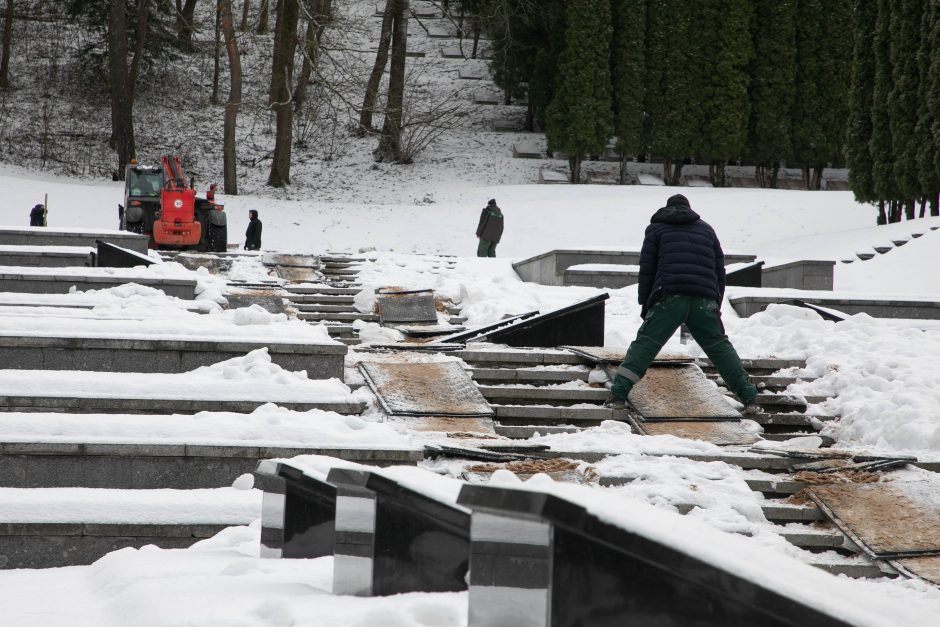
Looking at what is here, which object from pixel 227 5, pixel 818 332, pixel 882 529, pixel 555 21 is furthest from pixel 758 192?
pixel 882 529

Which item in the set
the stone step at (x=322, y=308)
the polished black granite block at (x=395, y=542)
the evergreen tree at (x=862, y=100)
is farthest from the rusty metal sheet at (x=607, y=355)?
the evergreen tree at (x=862, y=100)

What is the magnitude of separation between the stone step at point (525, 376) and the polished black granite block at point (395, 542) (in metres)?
5.03

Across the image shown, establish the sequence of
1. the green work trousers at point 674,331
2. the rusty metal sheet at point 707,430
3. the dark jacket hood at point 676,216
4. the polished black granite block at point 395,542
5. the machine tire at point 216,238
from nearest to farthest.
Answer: the polished black granite block at point 395,542, the rusty metal sheet at point 707,430, the green work trousers at point 674,331, the dark jacket hood at point 676,216, the machine tire at point 216,238

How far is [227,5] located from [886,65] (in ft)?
49.9

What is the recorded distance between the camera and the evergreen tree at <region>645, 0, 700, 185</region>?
32.2m

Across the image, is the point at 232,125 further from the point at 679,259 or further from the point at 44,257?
the point at 679,259

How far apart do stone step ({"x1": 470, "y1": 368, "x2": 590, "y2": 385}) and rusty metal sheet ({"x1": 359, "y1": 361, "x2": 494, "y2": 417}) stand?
0.17m

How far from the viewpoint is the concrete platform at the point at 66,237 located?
555 inches

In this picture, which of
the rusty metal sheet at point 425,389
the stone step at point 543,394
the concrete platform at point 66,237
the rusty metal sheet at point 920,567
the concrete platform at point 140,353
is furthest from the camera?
the concrete platform at point 66,237

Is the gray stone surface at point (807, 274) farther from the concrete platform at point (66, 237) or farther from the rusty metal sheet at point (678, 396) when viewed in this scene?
the concrete platform at point (66, 237)

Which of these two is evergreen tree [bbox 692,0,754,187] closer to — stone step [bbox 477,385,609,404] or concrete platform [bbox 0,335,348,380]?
stone step [bbox 477,385,609,404]

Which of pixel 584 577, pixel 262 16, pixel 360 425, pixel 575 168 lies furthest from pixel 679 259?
pixel 575 168

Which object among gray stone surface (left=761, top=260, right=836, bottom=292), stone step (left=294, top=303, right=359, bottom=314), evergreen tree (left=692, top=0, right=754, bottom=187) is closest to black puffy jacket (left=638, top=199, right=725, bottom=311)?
stone step (left=294, top=303, right=359, bottom=314)

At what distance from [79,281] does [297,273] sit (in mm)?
4483
